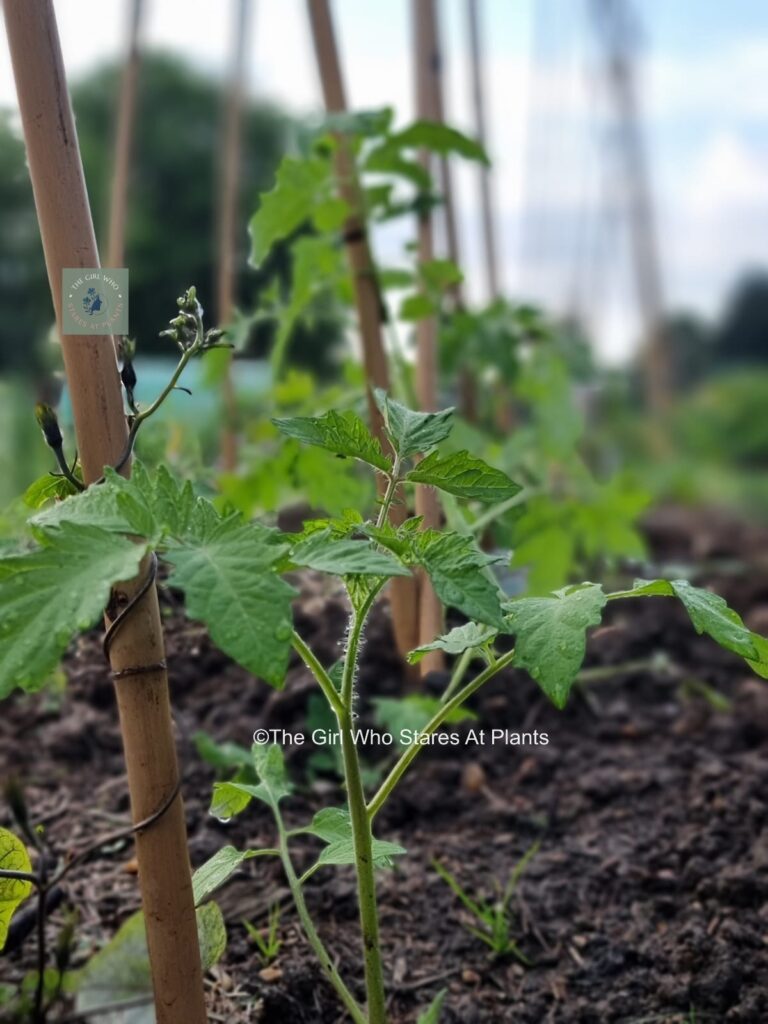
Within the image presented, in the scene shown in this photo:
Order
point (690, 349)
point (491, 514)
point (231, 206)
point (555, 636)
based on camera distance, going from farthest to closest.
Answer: point (690, 349), point (231, 206), point (491, 514), point (555, 636)

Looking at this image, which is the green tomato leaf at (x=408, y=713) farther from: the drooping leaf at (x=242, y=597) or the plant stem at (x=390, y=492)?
the drooping leaf at (x=242, y=597)

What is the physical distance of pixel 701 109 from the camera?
32.9 ft

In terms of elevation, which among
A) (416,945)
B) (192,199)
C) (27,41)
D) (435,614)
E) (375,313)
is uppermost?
(192,199)

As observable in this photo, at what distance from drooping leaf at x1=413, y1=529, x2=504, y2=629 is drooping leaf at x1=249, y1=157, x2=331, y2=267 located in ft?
3.04

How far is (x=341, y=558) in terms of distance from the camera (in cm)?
81

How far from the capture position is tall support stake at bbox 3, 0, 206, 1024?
3.09ft

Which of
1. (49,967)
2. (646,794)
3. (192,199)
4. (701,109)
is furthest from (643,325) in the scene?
(49,967)

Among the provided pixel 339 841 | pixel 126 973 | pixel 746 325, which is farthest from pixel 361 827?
pixel 746 325

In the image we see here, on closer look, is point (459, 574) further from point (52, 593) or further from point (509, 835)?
point (509, 835)

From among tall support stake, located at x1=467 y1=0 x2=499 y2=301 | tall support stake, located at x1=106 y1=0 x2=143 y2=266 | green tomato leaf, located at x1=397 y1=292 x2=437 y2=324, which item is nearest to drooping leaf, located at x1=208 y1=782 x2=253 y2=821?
green tomato leaf, located at x1=397 y1=292 x2=437 y2=324

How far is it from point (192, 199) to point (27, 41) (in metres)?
7.95

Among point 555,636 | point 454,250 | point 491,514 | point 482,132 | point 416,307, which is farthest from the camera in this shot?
point 482,132

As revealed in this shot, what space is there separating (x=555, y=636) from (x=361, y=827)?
275 millimetres

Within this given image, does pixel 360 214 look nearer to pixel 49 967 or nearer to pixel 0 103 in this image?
pixel 0 103
